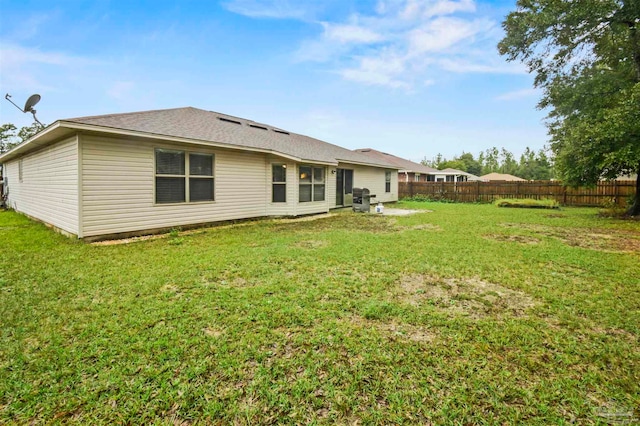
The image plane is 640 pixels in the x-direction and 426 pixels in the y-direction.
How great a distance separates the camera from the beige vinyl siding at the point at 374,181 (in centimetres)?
1501

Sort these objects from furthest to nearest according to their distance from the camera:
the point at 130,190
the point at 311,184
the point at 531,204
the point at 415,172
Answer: the point at 415,172, the point at 531,204, the point at 311,184, the point at 130,190

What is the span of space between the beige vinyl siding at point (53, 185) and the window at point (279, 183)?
211 inches

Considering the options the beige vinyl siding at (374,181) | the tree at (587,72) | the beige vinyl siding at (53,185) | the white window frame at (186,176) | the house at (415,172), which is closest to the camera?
the beige vinyl siding at (53,185)

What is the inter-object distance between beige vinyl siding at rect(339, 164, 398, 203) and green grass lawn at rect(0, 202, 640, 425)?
10.2 m

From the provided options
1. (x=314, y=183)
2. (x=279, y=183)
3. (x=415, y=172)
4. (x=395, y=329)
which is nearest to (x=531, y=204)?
(x=415, y=172)

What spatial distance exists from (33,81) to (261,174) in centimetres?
1697

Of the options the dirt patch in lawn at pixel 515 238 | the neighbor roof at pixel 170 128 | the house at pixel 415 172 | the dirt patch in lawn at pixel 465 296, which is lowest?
the dirt patch in lawn at pixel 465 296

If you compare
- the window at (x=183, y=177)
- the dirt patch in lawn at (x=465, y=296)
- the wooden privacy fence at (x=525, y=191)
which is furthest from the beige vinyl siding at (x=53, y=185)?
the wooden privacy fence at (x=525, y=191)

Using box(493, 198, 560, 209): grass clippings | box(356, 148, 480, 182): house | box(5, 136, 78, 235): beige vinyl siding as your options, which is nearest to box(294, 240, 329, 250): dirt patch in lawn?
box(5, 136, 78, 235): beige vinyl siding

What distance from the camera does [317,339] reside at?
7.98 ft

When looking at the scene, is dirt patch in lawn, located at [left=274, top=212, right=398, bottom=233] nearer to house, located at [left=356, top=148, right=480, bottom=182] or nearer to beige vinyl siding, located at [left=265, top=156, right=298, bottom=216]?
beige vinyl siding, located at [left=265, top=156, right=298, bottom=216]

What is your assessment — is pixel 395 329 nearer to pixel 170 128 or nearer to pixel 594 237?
pixel 170 128

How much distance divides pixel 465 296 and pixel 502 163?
7137cm

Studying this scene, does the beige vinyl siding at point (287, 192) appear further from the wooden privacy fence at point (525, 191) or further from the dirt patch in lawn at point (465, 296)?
the wooden privacy fence at point (525, 191)
